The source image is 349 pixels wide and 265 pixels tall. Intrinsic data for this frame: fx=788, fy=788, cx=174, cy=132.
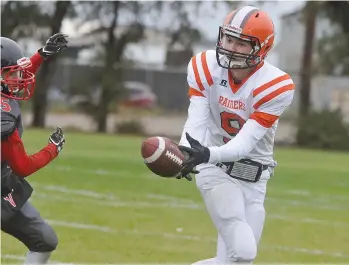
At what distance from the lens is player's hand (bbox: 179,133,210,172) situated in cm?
426

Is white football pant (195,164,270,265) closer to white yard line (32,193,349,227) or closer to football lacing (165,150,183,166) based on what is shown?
football lacing (165,150,183,166)

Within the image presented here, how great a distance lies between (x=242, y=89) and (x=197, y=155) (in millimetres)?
633

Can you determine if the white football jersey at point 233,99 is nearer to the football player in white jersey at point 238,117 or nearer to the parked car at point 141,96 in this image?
the football player in white jersey at point 238,117

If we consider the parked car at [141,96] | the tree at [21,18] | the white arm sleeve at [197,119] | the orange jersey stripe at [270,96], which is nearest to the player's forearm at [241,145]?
the orange jersey stripe at [270,96]

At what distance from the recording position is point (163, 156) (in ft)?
14.1

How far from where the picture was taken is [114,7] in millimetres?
22938

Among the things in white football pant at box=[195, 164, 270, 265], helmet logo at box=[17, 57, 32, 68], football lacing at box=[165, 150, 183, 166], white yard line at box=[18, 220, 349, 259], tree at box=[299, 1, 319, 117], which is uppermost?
helmet logo at box=[17, 57, 32, 68]

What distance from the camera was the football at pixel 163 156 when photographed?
4.30 metres

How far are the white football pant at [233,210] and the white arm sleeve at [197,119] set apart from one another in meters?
0.26

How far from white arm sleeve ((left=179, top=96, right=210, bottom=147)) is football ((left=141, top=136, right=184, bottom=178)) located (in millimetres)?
254

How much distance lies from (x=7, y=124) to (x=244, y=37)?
4.85 feet

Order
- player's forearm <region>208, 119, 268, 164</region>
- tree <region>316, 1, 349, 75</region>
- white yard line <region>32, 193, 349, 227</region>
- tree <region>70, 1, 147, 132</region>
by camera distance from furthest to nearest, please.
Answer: tree <region>70, 1, 147, 132</region>, tree <region>316, 1, 349, 75</region>, white yard line <region>32, 193, 349, 227</region>, player's forearm <region>208, 119, 268, 164</region>

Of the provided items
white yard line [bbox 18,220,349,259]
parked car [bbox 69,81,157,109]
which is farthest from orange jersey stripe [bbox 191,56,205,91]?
parked car [bbox 69,81,157,109]

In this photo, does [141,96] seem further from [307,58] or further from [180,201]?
[180,201]
